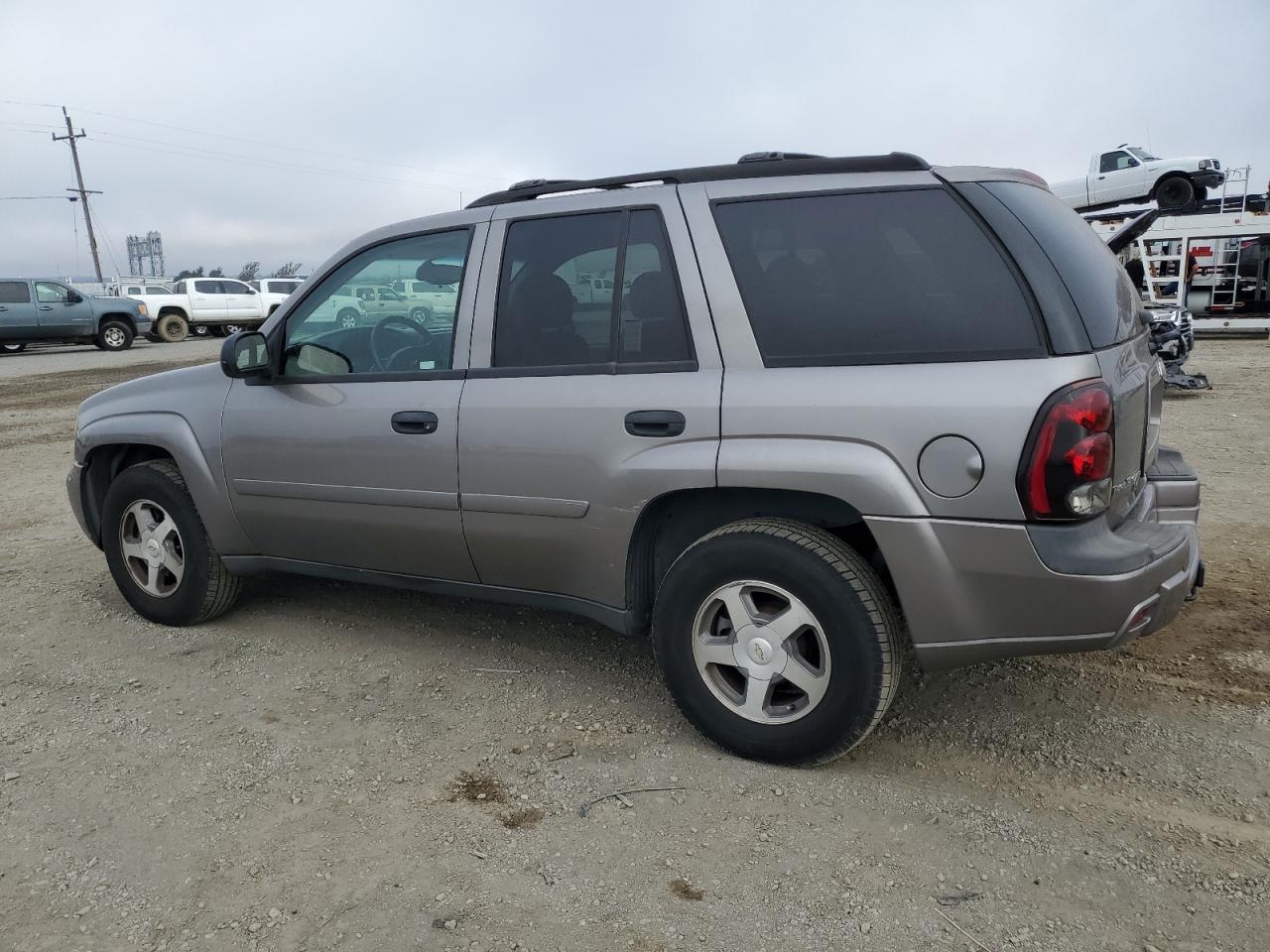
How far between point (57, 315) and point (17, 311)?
29.6 inches

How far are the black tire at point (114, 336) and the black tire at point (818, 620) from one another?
77.6 feet

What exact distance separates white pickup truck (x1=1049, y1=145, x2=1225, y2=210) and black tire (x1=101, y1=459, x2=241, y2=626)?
18731mm

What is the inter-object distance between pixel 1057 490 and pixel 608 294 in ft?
4.96

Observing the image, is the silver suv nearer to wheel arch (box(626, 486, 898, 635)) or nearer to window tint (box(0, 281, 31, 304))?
wheel arch (box(626, 486, 898, 635))

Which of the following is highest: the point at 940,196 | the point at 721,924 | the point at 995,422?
the point at 940,196

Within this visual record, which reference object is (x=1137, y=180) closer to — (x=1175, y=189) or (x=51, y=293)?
(x=1175, y=189)

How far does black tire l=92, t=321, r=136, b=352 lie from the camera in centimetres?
2291

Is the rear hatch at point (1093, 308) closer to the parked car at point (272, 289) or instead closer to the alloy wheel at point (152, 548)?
the alloy wheel at point (152, 548)

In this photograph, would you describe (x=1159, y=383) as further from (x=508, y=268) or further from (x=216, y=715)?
(x=216, y=715)

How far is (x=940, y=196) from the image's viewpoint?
2793mm

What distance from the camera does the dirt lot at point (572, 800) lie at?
235cm

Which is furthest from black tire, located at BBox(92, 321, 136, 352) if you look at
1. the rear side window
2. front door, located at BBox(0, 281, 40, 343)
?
the rear side window

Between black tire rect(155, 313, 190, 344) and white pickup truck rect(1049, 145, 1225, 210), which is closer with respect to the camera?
white pickup truck rect(1049, 145, 1225, 210)

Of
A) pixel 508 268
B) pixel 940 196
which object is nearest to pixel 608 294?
pixel 508 268
